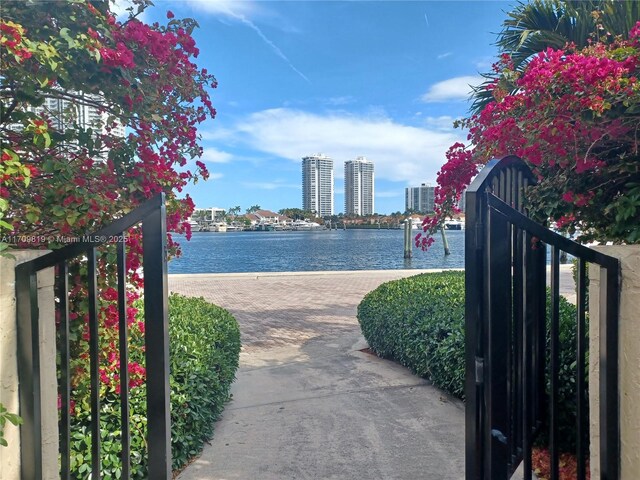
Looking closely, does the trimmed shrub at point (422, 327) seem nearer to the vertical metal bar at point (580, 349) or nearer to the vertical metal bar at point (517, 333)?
the vertical metal bar at point (517, 333)

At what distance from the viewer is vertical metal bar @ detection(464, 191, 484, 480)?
1.72 m

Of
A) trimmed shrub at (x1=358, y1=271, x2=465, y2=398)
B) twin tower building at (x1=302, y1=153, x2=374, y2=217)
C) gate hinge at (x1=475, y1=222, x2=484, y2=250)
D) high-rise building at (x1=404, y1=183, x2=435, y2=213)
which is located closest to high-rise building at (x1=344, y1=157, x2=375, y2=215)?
twin tower building at (x1=302, y1=153, x2=374, y2=217)

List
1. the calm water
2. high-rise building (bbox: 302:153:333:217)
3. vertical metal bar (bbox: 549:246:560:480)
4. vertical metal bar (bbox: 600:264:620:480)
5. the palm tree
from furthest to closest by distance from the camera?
high-rise building (bbox: 302:153:333:217) < the calm water < the palm tree < vertical metal bar (bbox: 549:246:560:480) < vertical metal bar (bbox: 600:264:620:480)

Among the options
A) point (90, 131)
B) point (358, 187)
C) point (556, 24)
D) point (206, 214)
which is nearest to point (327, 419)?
point (90, 131)

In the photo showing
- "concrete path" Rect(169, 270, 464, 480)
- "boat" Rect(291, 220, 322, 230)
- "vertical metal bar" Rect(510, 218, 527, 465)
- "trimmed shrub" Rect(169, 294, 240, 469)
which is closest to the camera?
"vertical metal bar" Rect(510, 218, 527, 465)

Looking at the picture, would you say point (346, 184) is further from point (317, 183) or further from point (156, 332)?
point (156, 332)

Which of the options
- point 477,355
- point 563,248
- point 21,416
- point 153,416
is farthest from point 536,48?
point 21,416

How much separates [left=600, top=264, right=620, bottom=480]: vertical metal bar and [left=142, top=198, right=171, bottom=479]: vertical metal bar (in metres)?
1.78

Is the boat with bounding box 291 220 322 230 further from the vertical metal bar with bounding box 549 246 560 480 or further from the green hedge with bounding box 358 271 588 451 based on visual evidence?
the vertical metal bar with bounding box 549 246 560 480

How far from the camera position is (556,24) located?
4164 mm

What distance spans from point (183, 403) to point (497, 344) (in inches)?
75.8

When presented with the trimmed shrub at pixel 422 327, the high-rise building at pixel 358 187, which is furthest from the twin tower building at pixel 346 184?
the trimmed shrub at pixel 422 327

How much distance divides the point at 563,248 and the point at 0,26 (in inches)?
94.7

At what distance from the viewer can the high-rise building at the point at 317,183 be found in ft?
357
